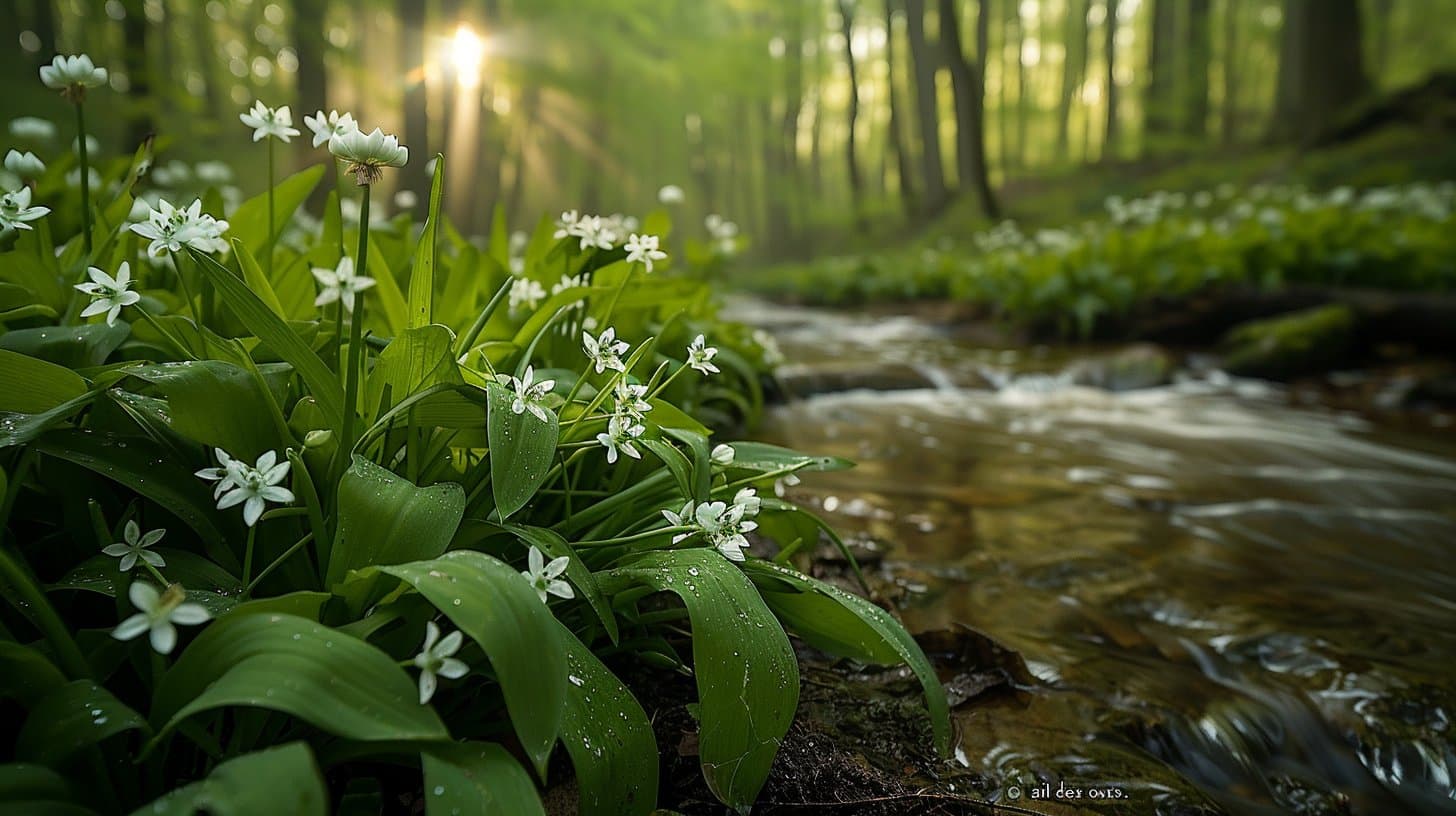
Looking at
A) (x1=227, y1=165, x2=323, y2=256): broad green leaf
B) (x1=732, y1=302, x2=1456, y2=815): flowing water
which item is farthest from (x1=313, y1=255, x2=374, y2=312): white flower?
(x1=732, y1=302, x2=1456, y2=815): flowing water

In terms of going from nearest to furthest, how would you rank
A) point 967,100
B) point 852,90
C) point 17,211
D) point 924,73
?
1. point 17,211
2. point 967,100
3. point 924,73
4. point 852,90

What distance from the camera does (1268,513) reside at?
2.91m

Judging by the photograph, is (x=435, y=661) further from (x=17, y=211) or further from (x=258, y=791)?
(x=17, y=211)

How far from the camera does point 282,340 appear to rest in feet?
3.67

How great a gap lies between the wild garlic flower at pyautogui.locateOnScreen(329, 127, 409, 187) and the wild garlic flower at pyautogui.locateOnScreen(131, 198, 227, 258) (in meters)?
0.23

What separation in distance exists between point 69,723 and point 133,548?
9.5 inches

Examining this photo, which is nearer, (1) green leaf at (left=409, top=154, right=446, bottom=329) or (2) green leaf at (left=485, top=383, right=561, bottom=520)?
(2) green leaf at (left=485, top=383, right=561, bottom=520)

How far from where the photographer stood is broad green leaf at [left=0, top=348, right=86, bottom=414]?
1.06 meters

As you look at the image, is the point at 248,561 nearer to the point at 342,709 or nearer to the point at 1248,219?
the point at 342,709

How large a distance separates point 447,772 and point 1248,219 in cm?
815

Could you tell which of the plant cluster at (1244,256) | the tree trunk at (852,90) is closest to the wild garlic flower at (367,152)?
the plant cluster at (1244,256)

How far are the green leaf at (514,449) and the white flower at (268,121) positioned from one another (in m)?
0.71

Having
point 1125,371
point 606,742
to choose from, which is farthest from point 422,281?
point 1125,371

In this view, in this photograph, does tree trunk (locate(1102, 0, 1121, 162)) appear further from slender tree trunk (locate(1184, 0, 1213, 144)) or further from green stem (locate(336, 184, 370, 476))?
green stem (locate(336, 184, 370, 476))
